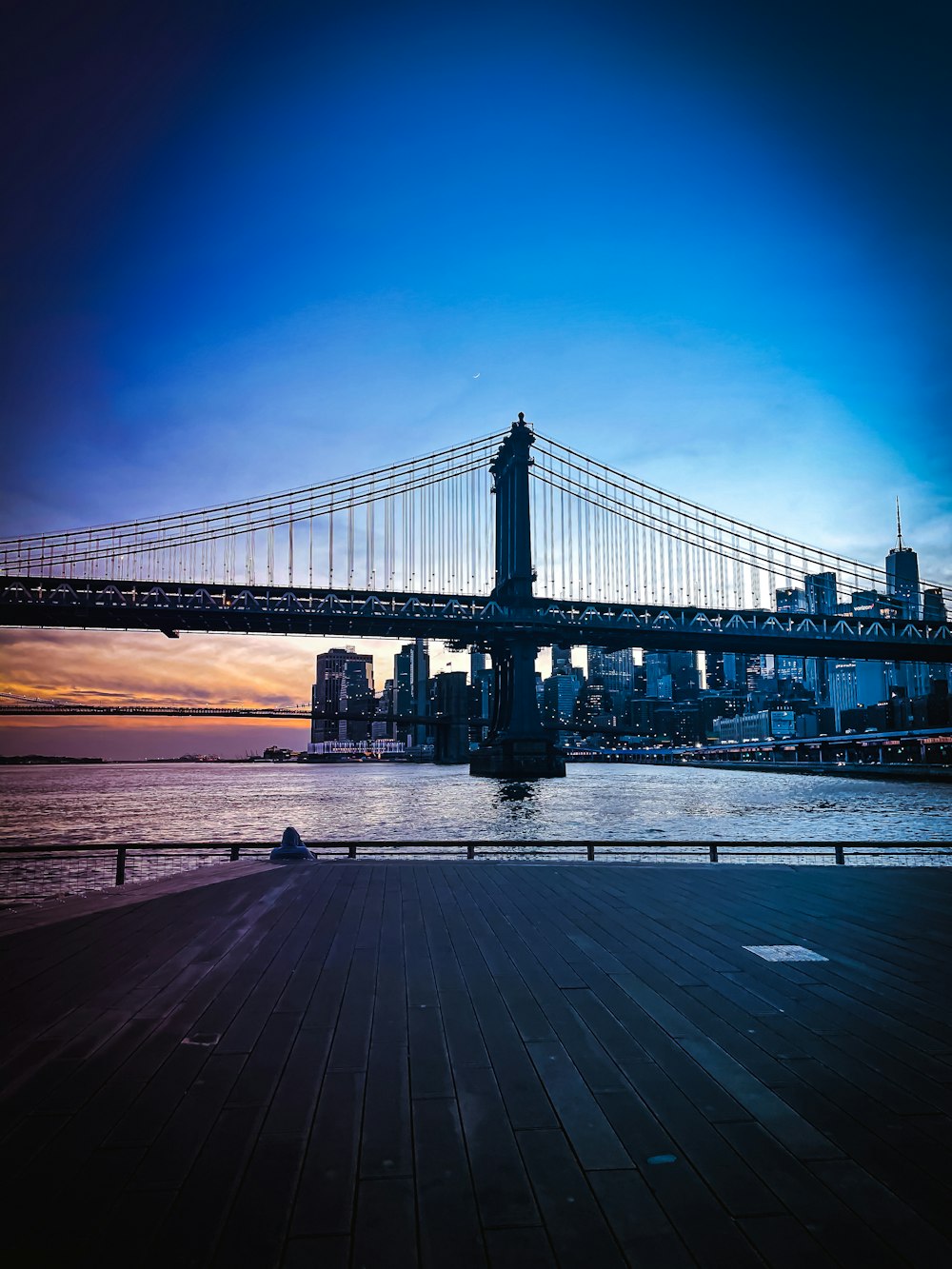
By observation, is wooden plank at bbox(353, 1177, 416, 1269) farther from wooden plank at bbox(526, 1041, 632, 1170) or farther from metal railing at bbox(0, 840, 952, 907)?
metal railing at bbox(0, 840, 952, 907)

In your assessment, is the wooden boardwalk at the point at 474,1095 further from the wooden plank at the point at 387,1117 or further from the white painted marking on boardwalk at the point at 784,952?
the white painted marking on boardwalk at the point at 784,952

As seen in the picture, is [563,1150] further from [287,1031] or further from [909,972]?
[909,972]

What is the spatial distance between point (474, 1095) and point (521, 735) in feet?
282

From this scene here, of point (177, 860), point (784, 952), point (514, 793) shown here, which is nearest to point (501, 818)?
point (177, 860)

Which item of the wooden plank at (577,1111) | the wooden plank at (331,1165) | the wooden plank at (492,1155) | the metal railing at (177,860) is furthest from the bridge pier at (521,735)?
the wooden plank at (331,1165)

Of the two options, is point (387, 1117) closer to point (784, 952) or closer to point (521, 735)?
point (784, 952)

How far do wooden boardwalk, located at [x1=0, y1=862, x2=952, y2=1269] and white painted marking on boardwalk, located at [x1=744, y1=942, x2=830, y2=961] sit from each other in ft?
0.42

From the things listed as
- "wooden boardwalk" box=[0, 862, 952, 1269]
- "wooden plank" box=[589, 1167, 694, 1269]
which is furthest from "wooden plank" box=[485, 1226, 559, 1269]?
"wooden plank" box=[589, 1167, 694, 1269]

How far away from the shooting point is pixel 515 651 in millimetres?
89125

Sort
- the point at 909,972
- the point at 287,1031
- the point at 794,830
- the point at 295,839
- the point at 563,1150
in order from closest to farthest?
1. the point at 563,1150
2. the point at 287,1031
3. the point at 909,972
4. the point at 295,839
5. the point at 794,830

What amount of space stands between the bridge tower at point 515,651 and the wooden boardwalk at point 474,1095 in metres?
77.6

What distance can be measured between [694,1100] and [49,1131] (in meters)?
2.90

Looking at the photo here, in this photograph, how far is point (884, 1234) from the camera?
107 inches

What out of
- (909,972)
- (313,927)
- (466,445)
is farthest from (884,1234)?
(466,445)
